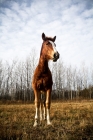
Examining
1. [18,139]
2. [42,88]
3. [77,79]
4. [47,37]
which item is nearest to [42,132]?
[18,139]

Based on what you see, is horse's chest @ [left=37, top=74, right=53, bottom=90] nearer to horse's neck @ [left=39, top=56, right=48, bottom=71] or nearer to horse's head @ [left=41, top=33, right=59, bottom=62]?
horse's neck @ [left=39, top=56, right=48, bottom=71]

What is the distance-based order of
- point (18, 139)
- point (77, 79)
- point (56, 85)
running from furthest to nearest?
point (77, 79)
point (56, 85)
point (18, 139)

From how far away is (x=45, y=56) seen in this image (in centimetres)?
652

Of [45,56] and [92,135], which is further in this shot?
[45,56]

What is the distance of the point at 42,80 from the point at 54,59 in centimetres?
113

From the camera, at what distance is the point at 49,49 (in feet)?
20.1

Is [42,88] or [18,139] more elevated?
[42,88]

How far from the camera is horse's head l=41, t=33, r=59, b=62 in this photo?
5685 mm

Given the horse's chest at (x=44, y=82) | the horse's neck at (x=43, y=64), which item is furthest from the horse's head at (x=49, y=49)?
the horse's chest at (x=44, y=82)

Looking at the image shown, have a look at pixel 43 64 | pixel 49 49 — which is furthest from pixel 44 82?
pixel 49 49

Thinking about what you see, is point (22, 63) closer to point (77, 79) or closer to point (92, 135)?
point (77, 79)

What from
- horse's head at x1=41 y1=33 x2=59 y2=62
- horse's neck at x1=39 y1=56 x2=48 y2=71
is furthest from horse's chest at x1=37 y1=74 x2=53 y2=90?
horse's head at x1=41 y1=33 x2=59 y2=62

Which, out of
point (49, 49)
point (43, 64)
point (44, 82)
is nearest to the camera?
point (49, 49)

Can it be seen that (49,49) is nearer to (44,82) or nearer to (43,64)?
(43,64)
